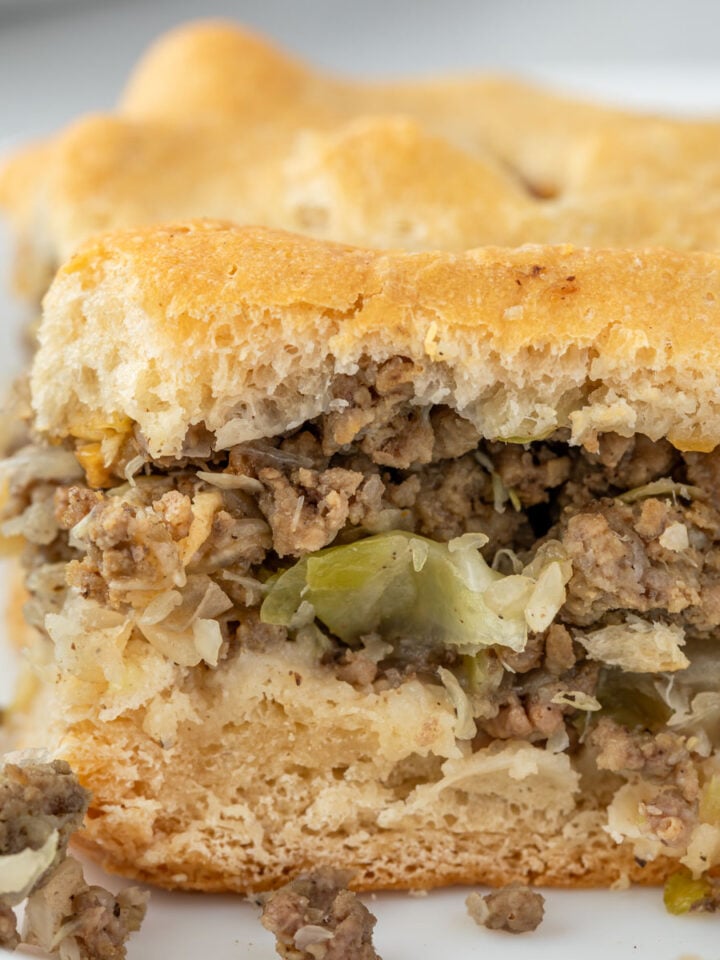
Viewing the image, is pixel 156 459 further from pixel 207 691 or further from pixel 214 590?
pixel 207 691

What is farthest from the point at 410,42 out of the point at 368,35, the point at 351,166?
the point at 351,166

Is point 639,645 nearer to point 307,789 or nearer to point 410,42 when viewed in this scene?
point 307,789

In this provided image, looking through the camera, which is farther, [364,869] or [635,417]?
[364,869]

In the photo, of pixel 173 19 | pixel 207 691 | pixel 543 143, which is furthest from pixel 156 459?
pixel 173 19

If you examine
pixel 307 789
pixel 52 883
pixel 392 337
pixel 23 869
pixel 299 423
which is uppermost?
pixel 392 337

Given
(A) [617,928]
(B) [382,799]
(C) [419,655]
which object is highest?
(C) [419,655]
